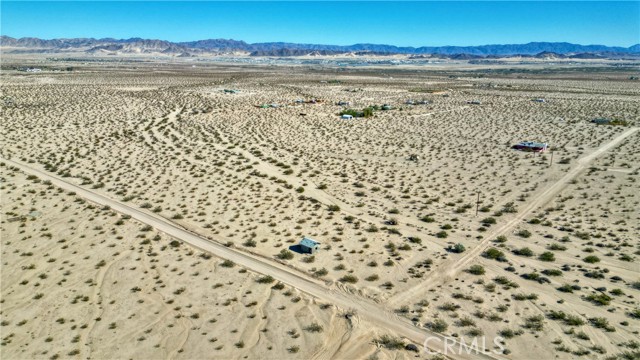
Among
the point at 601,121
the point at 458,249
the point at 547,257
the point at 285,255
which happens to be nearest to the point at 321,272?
the point at 285,255

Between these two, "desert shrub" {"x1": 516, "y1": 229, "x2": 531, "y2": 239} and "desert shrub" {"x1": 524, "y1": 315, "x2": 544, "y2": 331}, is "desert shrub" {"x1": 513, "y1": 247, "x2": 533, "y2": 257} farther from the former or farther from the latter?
"desert shrub" {"x1": 524, "y1": 315, "x2": 544, "y2": 331}

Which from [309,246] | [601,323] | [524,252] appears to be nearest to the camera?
[601,323]

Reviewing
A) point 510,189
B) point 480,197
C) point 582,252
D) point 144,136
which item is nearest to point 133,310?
point 582,252

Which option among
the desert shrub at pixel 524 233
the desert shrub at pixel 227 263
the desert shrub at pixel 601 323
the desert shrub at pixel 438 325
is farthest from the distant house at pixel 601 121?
the desert shrub at pixel 227 263

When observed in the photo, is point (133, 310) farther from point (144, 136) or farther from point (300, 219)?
point (144, 136)

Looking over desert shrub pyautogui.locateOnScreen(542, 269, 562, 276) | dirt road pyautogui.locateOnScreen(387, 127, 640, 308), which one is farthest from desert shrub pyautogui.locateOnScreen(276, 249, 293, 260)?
desert shrub pyautogui.locateOnScreen(542, 269, 562, 276)

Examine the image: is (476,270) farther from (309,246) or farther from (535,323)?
(309,246)

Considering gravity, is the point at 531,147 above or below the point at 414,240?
above
